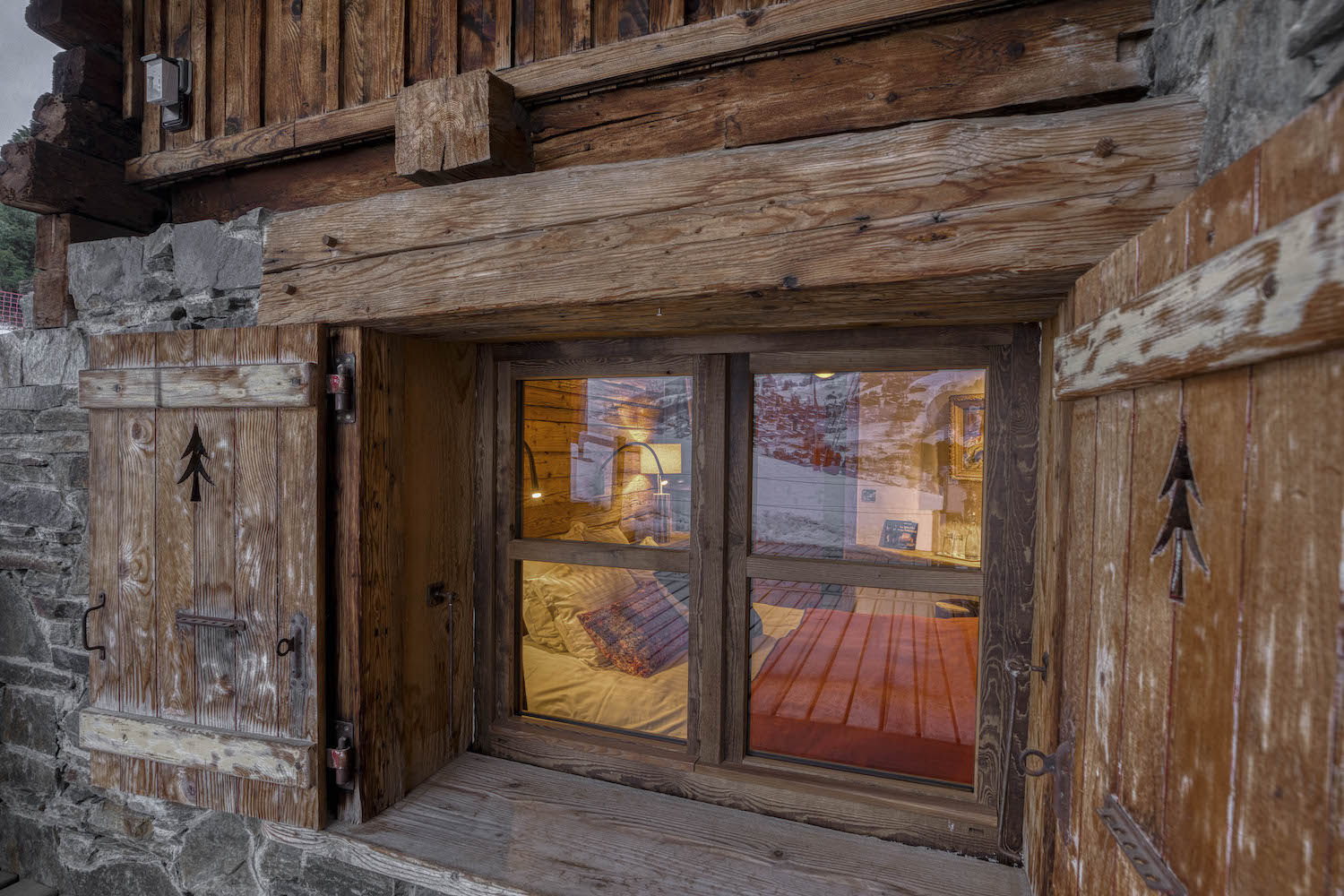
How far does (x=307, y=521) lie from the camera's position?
1640 millimetres

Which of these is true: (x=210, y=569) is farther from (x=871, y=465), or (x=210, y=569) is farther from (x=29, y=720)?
(x=871, y=465)

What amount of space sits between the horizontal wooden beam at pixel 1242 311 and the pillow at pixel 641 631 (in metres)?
1.36

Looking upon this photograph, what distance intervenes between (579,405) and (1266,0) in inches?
68.0

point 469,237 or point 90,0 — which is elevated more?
point 90,0

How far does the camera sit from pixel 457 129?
1594 millimetres

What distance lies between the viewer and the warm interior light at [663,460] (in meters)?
1.93

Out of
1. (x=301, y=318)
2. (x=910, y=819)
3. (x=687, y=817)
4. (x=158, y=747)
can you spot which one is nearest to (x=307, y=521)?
(x=301, y=318)

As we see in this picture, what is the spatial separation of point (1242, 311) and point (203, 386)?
219 cm

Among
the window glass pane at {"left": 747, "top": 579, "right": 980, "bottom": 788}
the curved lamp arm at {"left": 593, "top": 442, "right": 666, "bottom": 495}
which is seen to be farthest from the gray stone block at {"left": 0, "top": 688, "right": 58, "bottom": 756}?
the window glass pane at {"left": 747, "top": 579, "right": 980, "bottom": 788}

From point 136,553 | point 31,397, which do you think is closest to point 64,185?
point 31,397

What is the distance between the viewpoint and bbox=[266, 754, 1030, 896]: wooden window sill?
4.95 ft

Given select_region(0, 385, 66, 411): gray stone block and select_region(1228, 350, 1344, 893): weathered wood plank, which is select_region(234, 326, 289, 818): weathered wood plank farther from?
select_region(1228, 350, 1344, 893): weathered wood plank

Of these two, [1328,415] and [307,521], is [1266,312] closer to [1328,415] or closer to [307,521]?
[1328,415]

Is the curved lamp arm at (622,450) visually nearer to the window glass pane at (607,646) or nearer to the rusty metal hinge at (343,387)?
the window glass pane at (607,646)
